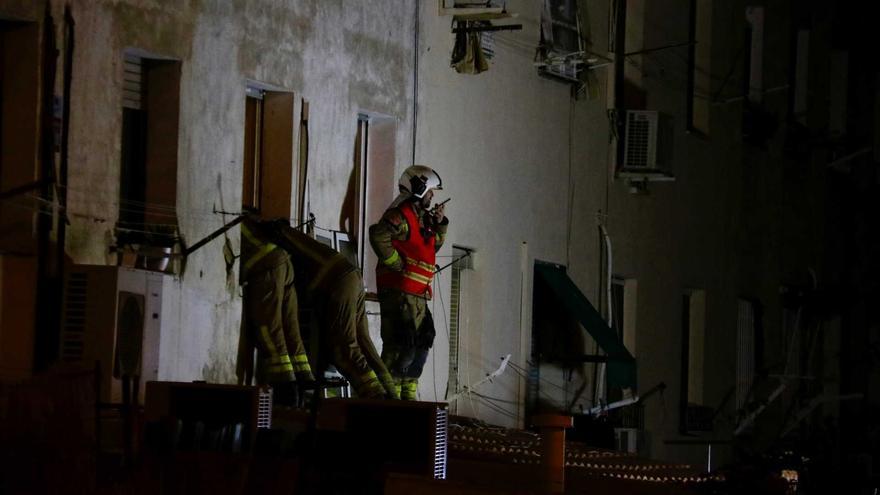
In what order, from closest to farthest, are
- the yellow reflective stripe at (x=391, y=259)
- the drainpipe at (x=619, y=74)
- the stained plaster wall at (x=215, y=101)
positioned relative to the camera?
1. the stained plaster wall at (x=215, y=101)
2. the yellow reflective stripe at (x=391, y=259)
3. the drainpipe at (x=619, y=74)

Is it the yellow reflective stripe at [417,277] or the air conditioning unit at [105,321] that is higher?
the yellow reflective stripe at [417,277]

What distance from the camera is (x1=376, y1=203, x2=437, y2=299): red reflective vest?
56.1ft

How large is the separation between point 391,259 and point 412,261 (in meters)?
0.33

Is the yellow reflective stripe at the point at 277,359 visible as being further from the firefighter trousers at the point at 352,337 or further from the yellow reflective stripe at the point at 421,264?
the yellow reflective stripe at the point at 421,264

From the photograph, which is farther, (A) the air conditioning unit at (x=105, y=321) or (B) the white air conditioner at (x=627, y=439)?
(B) the white air conditioner at (x=627, y=439)

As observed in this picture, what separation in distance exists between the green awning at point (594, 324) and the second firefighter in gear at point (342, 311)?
5798 millimetres

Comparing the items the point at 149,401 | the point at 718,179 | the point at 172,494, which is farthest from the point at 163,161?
the point at 718,179

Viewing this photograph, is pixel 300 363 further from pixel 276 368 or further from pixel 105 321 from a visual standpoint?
pixel 105 321

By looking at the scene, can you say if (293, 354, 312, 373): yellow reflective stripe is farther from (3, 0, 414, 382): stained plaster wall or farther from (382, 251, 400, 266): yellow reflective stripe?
(382, 251, 400, 266): yellow reflective stripe

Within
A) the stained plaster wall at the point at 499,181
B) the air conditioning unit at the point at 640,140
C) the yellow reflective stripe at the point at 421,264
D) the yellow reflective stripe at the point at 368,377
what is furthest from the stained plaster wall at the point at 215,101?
the air conditioning unit at the point at 640,140

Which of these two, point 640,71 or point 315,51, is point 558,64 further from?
point 315,51

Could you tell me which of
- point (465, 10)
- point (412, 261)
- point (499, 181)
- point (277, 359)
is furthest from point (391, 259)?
point (499, 181)

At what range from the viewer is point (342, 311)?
1700 cm

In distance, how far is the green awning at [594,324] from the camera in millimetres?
22625
